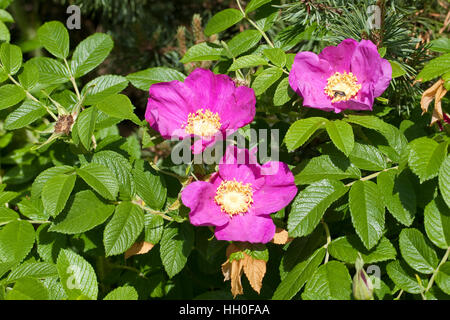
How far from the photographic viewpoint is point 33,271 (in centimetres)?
112

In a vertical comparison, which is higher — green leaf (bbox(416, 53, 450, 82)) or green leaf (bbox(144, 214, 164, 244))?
green leaf (bbox(416, 53, 450, 82))

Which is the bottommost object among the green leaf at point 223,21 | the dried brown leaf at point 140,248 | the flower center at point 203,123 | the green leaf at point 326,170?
the dried brown leaf at point 140,248

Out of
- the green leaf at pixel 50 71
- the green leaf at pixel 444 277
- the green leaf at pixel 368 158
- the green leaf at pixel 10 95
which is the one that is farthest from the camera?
the green leaf at pixel 50 71

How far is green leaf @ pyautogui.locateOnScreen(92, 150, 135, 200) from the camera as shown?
118 cm

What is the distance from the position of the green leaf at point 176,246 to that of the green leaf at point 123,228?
79 mm

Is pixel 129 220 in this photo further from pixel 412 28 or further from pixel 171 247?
pixel 412 28

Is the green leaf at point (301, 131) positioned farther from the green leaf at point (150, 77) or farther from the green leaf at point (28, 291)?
the green leaf at point (28, 291)

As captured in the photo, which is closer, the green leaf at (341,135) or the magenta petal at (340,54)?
the green leaf at (341,135)

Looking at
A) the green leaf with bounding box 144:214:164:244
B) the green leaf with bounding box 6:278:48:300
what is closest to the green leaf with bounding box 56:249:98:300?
the green leaf with bounding box 6:278:48:300

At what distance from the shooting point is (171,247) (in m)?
1.18

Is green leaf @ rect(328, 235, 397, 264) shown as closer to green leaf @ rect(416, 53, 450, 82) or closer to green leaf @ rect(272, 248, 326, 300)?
green leaf @ rect(272, 248, 326, 300)

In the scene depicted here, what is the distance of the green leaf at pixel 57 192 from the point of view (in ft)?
3.50

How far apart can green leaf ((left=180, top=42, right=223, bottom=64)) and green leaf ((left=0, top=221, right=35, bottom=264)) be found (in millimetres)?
543

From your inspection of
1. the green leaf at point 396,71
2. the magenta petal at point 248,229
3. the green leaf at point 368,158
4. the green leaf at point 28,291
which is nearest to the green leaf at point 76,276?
the green leaf at point 28,291
